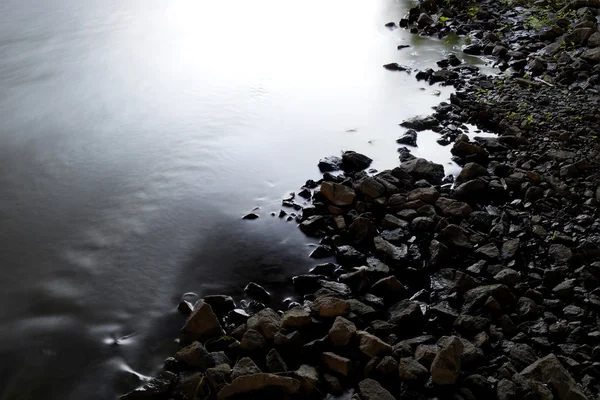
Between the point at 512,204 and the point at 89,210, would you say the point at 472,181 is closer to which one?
the point at 512,204

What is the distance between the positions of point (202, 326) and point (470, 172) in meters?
1.92

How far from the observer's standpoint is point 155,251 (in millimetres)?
3152

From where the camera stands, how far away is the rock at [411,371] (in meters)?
2.25

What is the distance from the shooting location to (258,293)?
9.22 feet

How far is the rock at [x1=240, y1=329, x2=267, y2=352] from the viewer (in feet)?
7.93

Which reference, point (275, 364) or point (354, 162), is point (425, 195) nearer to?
point (354, 162)

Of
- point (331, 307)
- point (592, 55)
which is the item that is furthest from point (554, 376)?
point (592, 55)

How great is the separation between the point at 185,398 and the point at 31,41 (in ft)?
15.0

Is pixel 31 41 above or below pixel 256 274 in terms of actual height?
above

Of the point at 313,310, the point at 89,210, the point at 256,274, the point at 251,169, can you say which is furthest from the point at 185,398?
the point at 251,169

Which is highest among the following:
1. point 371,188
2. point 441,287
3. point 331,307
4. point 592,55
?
point 592,55

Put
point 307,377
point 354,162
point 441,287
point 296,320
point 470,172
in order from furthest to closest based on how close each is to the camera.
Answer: point 354,162
point 470,172
point 441,287
point 296,320
point 307,377

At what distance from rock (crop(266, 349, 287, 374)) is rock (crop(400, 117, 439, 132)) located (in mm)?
2488

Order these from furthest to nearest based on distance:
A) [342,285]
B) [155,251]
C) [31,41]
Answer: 1. [31,41]
2. [155,251]
3. [342,285]
